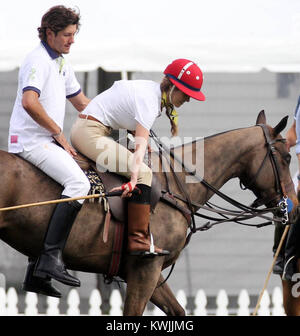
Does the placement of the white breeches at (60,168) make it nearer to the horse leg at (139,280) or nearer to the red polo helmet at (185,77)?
the horse leg at (139,280)

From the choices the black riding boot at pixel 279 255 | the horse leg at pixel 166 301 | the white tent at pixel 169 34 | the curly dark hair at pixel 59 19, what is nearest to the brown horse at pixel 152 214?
the horse leg at pixel 166 301

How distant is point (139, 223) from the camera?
579 centimetres

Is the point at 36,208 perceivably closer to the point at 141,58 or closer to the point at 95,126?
the point at 95,126

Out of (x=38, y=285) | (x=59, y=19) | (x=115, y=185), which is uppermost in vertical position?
(x=59, y=19)

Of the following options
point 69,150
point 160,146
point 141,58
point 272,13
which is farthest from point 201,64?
point 69,150

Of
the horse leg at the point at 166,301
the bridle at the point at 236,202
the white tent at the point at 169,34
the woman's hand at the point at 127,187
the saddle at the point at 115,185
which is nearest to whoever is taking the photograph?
the woman's hand at the point at 127,187

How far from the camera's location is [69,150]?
587 centimetres

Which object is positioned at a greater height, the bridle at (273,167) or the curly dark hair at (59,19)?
the curly dark hair at (59,19)

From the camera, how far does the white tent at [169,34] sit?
8953 millimetres

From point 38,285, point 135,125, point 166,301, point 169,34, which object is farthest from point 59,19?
point 169,34

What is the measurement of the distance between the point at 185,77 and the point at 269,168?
104 cm

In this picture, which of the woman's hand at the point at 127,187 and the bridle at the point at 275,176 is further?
the bridle at the point at 275,176

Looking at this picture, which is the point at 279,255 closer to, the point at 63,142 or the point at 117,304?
the point at 63,142
